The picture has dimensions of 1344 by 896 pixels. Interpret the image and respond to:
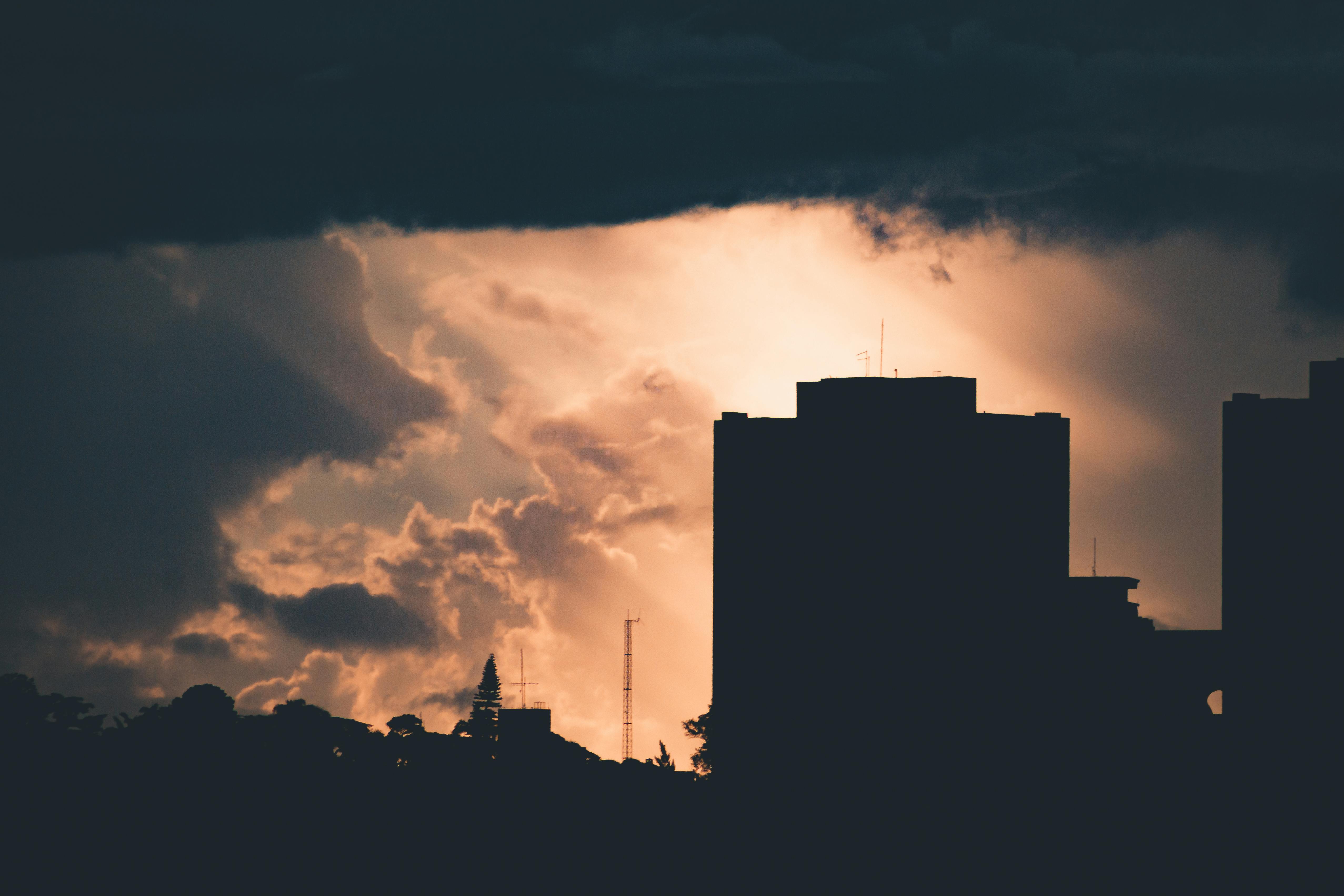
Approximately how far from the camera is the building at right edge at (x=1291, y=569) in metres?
194

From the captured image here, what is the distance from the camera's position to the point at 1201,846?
192m

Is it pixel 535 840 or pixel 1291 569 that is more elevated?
pixel 1291 569

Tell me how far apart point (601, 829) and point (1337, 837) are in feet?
245

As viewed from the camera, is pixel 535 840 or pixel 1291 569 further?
pixel 1291 569

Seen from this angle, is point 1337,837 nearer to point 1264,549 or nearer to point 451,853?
point 1264,549

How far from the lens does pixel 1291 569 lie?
647ft

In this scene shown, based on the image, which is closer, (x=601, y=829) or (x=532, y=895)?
(x=532, y=895)

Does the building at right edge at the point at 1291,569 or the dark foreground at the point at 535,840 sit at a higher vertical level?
the building at right edge at the point at 1291,569

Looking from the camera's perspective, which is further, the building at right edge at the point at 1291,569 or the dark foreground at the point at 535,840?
the building at right edge at the point at 1291,569

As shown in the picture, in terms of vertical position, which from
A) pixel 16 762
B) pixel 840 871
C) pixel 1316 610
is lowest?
pixel 840 871

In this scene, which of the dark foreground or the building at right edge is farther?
the building at right edge

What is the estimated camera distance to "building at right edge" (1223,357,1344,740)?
194 m

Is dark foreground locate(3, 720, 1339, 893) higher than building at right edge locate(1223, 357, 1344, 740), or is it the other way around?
building at right edge locate(1223, 357, 1344, 740)

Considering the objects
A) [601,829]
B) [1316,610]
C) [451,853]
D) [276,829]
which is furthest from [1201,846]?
[276,829]
